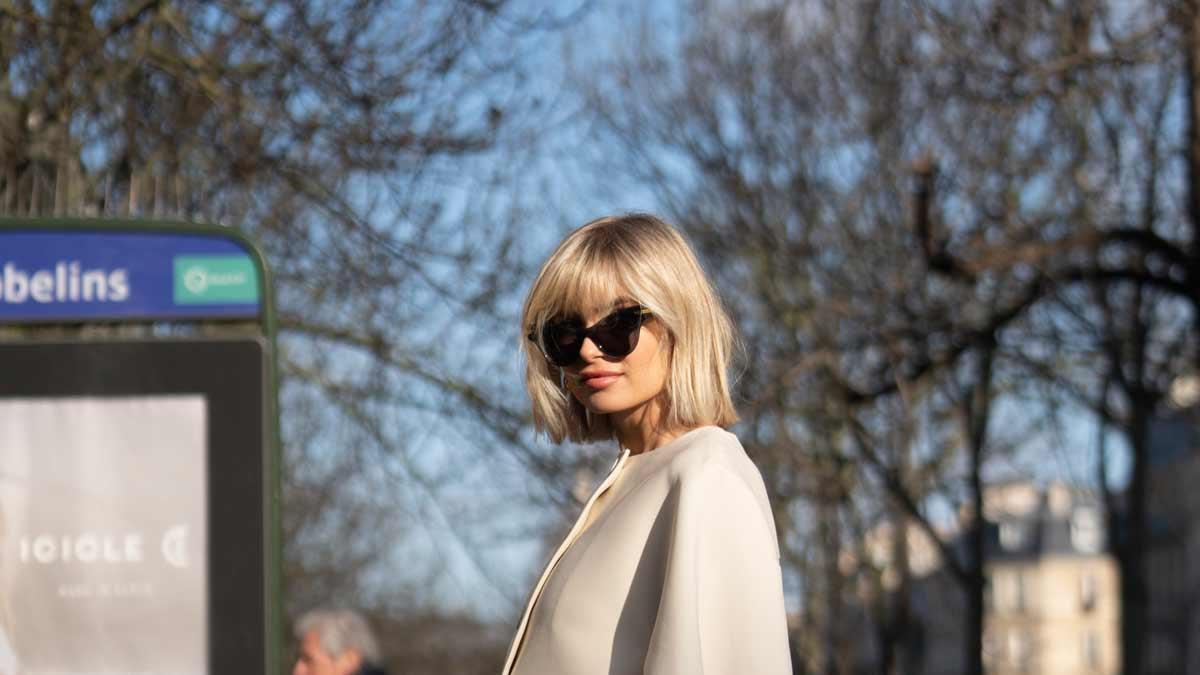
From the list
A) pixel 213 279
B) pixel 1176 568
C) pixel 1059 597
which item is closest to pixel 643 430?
pixel 213 279

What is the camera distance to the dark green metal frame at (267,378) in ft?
15.3

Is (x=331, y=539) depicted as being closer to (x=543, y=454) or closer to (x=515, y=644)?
(x=543, y=454)

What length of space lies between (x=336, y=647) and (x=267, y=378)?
10.5 feet

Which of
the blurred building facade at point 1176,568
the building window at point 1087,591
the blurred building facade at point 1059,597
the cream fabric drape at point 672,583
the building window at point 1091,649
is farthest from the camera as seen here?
the building window at point 1091,649

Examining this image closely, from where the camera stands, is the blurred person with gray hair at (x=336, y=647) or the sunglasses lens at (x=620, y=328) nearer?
the sunglasses lens at (x=620, y=328)

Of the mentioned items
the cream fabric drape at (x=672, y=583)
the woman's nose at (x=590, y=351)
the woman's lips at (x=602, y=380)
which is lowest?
the cream fabric drape at (x=672, y=583)

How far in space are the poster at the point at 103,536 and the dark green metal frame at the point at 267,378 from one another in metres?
0.15

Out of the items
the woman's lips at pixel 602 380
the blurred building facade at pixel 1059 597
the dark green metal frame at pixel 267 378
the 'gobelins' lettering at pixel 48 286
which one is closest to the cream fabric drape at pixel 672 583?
the woman's lips at pixel 602 380

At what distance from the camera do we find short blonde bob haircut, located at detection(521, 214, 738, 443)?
2.76 m

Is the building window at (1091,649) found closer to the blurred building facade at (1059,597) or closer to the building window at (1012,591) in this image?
the blurred building facade at (1059,597)

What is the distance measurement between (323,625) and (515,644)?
5.20 meters

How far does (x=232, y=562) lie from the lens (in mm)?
4691

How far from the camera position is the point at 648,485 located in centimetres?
268

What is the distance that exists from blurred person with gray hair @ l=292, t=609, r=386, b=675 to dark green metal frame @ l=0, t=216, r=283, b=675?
3011 millimetres
